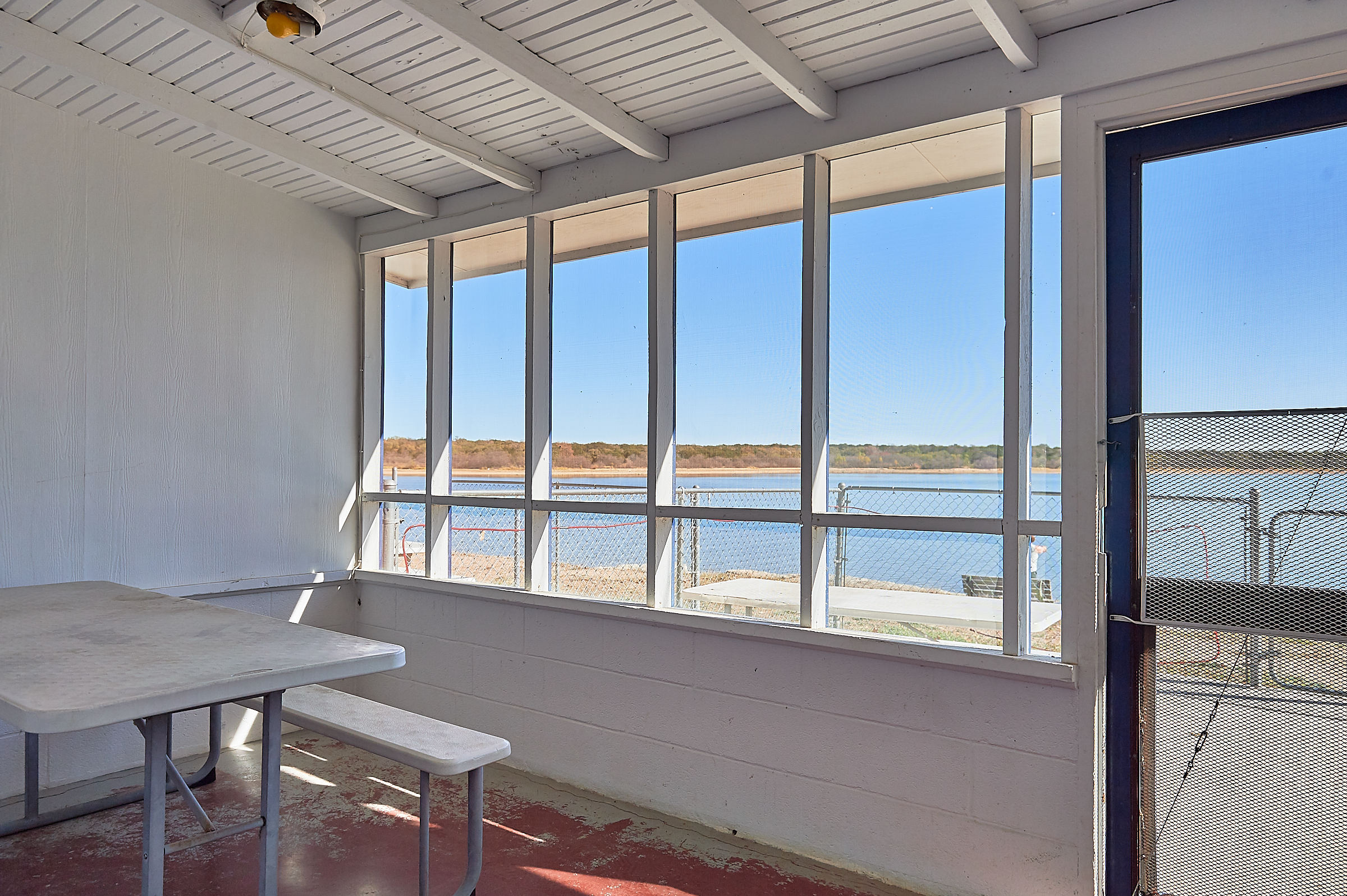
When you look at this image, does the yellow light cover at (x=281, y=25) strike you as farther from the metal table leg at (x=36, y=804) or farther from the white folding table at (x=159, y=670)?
the metal table leg at (x=36, y=804)

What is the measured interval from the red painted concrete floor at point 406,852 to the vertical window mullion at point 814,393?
3.10ft

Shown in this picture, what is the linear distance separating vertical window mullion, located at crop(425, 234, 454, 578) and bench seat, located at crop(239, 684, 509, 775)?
55.8 inches

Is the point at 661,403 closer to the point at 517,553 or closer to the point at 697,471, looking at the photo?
the point at 697,471

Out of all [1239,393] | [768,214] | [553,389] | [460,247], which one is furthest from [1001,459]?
[460,247]

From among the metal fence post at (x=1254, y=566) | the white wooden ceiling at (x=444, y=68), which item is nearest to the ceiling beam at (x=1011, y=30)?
the white wooden ceiling at (x=444, y=68)

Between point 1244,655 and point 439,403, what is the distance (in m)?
3.74

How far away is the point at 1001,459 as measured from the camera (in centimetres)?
299

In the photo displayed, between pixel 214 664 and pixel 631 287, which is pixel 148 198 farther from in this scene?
→ pixel 214 664

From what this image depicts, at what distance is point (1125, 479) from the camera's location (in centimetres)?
270

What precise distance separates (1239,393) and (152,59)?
393cm

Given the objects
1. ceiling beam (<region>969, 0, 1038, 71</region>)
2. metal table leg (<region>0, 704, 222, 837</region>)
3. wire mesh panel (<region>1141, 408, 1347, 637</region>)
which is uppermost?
ceiling beam (<region>969, 0, 1038, 71</region>)

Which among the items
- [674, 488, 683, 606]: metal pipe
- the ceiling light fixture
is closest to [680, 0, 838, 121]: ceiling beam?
the ceiling light fixture

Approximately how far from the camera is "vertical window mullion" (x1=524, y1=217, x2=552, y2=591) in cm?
421

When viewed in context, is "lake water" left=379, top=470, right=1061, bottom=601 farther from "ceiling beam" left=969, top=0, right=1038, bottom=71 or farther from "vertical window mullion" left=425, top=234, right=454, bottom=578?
"ceiling beam" left=969, top=0, right=1038, bottom=71
